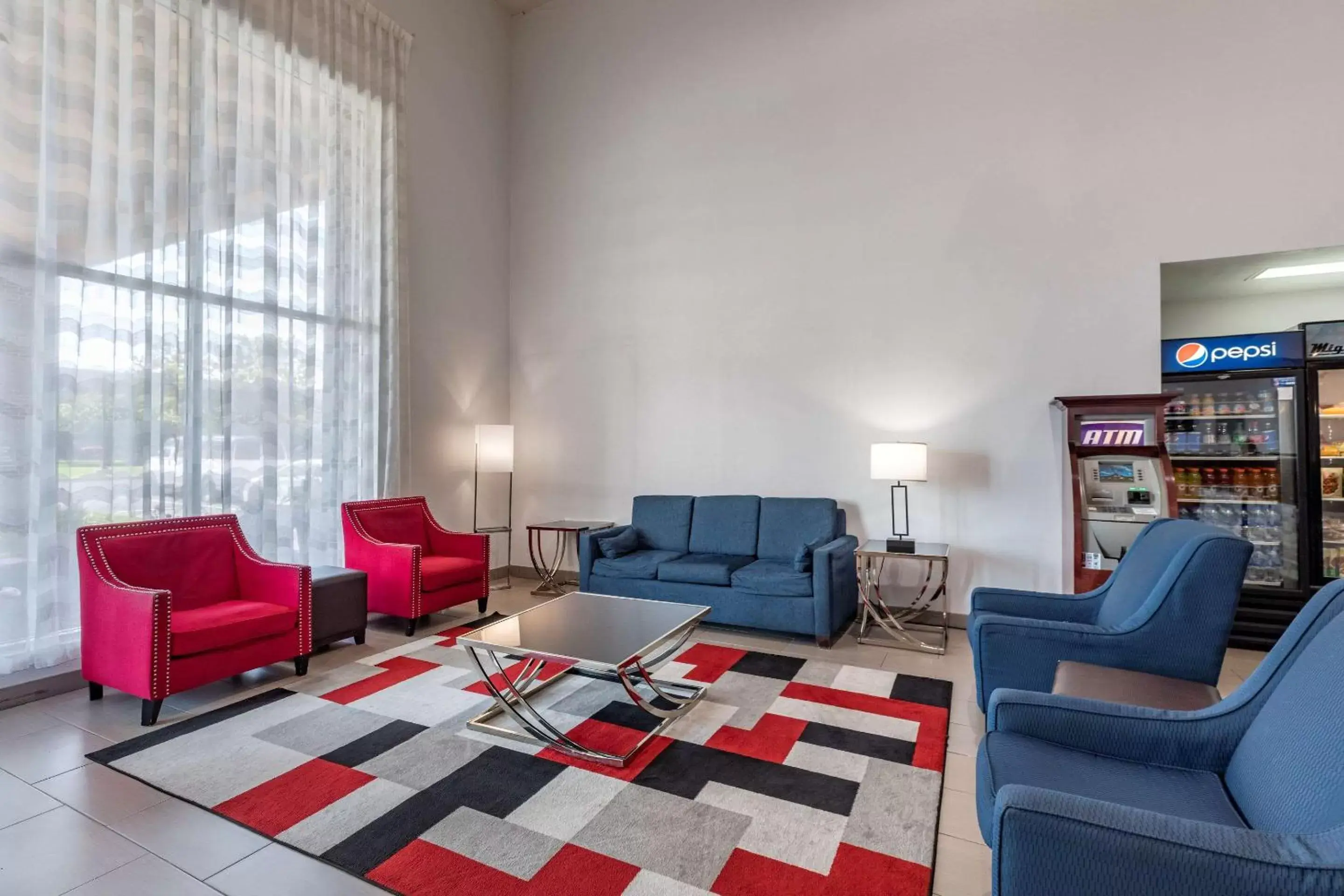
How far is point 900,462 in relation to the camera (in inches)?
166

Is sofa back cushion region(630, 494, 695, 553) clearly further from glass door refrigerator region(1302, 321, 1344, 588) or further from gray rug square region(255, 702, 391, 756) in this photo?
glass door refrigerator region(1302, 321, 1344, 588)

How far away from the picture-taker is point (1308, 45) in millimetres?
3820

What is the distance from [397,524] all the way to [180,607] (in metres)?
1.54

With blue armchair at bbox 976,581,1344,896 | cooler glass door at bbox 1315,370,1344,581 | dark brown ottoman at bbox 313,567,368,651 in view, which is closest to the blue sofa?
dark brown ottoman at bbox 313,567,368,651

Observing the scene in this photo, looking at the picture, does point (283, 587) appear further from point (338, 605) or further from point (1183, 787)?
point (1183, 787)

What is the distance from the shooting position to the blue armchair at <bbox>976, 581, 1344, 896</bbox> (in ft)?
3.64

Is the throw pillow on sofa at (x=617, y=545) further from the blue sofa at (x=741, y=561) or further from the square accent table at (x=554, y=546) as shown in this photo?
the square accent table at (x=554, y=546)

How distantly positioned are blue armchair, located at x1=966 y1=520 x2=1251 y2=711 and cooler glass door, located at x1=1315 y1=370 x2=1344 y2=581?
232 cm

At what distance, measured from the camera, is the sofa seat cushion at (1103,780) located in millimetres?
1459

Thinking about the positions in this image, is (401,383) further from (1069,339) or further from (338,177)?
(1069,339)

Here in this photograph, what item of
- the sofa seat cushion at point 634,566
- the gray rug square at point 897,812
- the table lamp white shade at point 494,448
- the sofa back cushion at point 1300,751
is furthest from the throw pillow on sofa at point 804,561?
the table lamp white shade at point 494,448

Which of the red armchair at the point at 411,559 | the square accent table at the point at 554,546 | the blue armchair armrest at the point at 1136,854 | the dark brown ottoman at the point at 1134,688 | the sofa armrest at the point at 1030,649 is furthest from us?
the square accent table at the point at 554,546

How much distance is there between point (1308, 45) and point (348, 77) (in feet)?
20.6

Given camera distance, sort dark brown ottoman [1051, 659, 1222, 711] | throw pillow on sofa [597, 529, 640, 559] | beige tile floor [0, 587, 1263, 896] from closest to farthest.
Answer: beige tile floor [0, 587, 1263, 896], dark brown ottoman [1051, 659, 1222, 711], throw pillow on sofa [597, 529, 640, 559]
